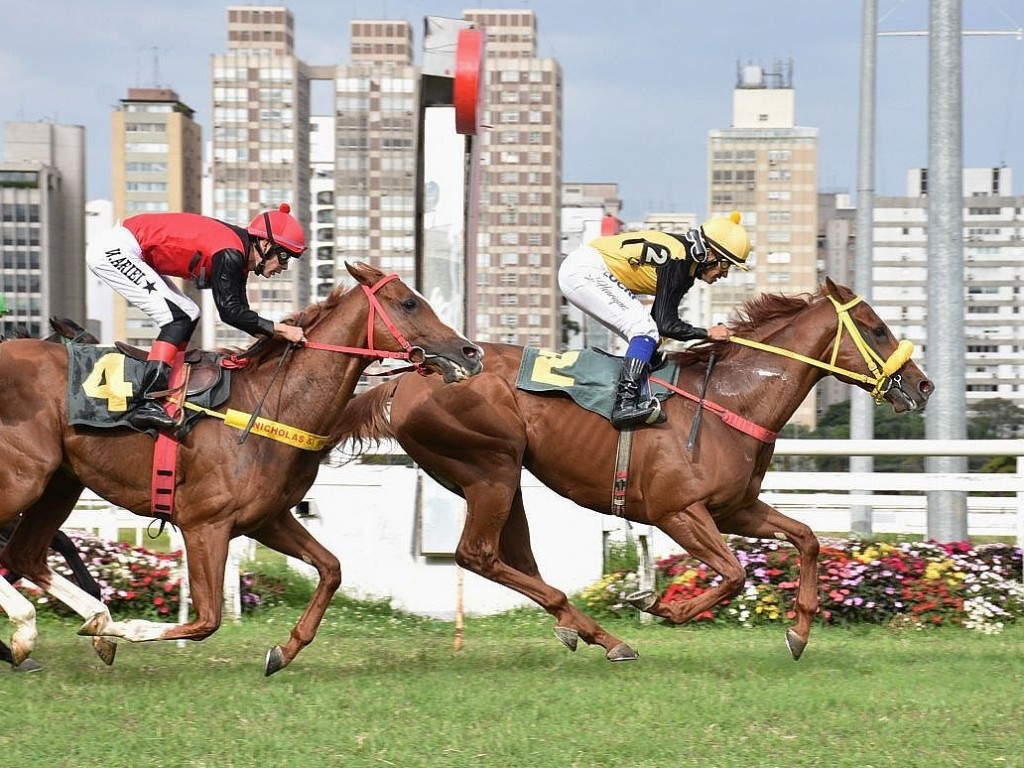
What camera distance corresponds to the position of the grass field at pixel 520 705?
4.76 metres

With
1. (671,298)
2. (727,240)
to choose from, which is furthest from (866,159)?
(671,298)

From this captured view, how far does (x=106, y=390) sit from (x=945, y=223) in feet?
20.7

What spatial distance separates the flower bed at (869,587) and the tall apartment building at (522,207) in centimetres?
10756

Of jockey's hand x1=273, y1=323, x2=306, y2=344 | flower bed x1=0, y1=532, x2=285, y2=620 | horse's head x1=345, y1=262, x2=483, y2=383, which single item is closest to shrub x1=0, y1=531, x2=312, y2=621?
flower bed x1=0, y1=532, x2=285, y2=620

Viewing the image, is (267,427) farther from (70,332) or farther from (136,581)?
(136,581)

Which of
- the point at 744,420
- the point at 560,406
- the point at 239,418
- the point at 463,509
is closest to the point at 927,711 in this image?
the point at 744,420

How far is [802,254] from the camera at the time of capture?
127 m

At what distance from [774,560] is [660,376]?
1937 mm

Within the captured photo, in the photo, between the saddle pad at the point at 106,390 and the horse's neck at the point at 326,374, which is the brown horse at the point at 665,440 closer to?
the horse's neck at the point at 326,374

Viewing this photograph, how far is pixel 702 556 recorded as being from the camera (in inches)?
249

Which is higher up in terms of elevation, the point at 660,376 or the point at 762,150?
the point at 762,150

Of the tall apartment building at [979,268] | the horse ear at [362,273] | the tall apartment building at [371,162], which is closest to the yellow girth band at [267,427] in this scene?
the horse ear at [362,273]

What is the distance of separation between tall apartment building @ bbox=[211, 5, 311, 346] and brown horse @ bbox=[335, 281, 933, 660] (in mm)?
114032

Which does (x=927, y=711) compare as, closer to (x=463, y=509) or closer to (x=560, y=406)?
(x=560, y=406)
